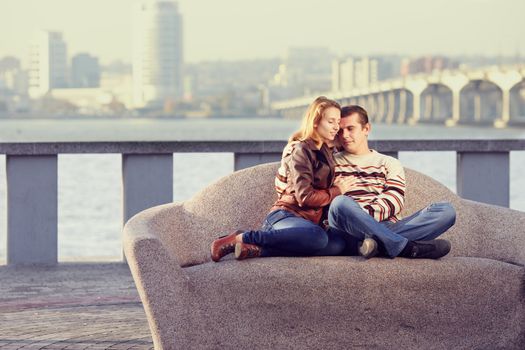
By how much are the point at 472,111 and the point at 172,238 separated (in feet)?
334

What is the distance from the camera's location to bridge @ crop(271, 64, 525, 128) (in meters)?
80.1

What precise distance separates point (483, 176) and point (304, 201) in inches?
162

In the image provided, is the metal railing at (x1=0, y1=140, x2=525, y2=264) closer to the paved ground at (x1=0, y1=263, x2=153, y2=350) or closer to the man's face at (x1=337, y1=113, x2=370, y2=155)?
the paved ground at (x1=0, y1=263, x2=153, y2=350)

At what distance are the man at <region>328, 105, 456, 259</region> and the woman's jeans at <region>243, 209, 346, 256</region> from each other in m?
0.11

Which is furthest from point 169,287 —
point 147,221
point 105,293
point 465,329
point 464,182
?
point 464,182

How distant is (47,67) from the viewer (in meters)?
74.4

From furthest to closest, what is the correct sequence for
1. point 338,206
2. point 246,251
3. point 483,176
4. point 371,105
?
point 371,105
point 483,176
point 338,206
point 246,251

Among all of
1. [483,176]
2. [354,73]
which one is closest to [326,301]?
[483,176]

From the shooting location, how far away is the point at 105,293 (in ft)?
24.1

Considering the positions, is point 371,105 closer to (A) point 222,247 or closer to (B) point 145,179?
(B) point 145,179

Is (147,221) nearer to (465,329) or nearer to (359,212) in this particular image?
(359,212)

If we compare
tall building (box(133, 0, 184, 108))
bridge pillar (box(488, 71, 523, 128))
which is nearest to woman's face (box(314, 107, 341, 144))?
bridge pillar (box(488, 71, 523, 128))

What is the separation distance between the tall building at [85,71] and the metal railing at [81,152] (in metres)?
68.4

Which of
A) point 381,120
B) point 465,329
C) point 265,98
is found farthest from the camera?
point 381,120
